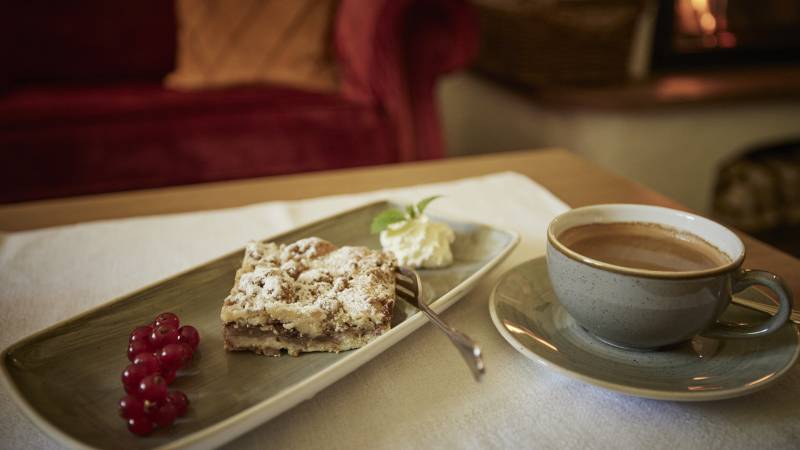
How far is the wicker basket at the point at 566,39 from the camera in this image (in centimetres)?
218

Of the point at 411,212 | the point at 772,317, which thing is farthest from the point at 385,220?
the point at 772,317

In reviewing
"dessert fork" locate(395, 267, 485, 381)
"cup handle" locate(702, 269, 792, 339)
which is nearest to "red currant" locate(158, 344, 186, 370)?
"dessert fork" locate(395, 267, 485, 381)

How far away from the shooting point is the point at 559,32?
7.34ft

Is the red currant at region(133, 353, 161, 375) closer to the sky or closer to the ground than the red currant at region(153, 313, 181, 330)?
closer to the sky

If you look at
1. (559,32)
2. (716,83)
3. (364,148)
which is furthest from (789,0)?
(364,148)

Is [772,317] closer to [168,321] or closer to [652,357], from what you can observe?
[652,357]

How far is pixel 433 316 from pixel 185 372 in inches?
9.6

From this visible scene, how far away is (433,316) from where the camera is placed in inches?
23.7

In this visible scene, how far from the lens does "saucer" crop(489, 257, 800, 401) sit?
1.68ft

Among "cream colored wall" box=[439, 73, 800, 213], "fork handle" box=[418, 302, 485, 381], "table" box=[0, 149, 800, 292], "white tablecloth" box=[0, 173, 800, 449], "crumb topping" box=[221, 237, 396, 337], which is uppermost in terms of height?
"fork handle" box=[418, 302, 485, 381]

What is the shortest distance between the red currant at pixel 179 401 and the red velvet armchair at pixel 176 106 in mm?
1366

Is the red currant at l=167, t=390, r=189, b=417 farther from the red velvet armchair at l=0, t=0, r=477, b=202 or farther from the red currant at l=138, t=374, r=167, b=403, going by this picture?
the red velvet armchair at l=0, t=0, r=477, b=202

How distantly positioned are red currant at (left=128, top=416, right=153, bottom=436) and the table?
23.1 inches

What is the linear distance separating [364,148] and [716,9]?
1.77m
